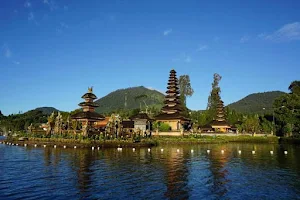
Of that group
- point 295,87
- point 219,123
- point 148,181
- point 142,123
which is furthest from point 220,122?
point 148,181

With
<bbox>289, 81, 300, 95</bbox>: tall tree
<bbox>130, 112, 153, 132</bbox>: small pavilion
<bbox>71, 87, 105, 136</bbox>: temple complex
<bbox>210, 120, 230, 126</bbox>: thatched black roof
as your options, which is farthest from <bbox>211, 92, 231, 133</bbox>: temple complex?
<bbox>71, 87, 105, 136</bbox>: temple complex

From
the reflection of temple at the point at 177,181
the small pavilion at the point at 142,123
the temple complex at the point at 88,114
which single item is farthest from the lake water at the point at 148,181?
the small pavilion at the point at 142,123

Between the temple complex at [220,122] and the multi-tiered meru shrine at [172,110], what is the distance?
34.3 feet

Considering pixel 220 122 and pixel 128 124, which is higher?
pixel 220 122

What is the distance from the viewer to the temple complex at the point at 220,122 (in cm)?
8431

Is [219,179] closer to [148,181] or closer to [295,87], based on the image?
[148,181]

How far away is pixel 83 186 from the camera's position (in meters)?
17.6

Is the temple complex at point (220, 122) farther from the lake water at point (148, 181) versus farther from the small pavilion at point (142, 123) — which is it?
the lake water at point (148, 181)

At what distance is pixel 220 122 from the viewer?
85.0 m

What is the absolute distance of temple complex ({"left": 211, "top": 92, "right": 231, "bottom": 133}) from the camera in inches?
3319

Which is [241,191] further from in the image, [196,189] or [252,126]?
[252,126]

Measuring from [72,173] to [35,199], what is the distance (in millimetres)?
7511

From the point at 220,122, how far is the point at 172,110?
16714 mm

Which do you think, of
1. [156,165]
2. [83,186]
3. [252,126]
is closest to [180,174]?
[156,165]
